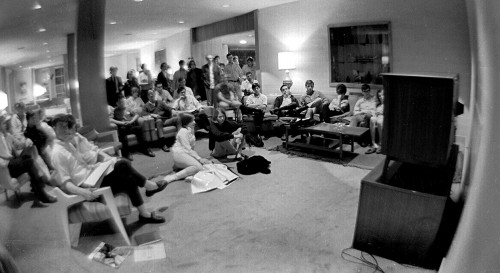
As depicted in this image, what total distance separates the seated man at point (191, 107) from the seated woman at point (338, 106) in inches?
25.1

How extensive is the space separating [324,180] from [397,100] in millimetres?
1801

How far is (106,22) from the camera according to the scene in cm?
132

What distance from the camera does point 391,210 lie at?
6.67ft

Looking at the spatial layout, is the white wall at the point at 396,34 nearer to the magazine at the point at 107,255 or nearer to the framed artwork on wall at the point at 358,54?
the framed artwork on wall at the point at 358,54

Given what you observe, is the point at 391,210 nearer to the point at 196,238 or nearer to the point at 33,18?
the point at 196,238

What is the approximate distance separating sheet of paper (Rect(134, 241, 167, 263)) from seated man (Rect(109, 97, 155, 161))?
2.39ft

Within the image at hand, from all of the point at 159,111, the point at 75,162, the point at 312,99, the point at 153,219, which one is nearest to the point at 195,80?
the point at 159,111

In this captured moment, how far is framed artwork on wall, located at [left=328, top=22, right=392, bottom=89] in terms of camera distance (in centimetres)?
124

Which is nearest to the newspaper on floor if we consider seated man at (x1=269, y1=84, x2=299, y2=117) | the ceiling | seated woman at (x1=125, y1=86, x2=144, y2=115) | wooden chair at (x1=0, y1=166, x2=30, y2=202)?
seated man at (x1=269, y1=84, x2=299, y2=117)

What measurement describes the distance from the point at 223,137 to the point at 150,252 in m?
0.99

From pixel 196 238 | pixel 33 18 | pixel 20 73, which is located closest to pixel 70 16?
pixel 33 18

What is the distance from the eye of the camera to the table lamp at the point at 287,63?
1.42 m

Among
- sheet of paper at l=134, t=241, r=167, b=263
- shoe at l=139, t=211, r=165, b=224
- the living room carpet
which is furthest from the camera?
shoe at l=139, t=211, r=165, b=224

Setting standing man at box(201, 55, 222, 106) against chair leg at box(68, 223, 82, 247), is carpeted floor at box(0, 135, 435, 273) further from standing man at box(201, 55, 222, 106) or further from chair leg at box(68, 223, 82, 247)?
standing man at box(201, 55, 222, 106)
